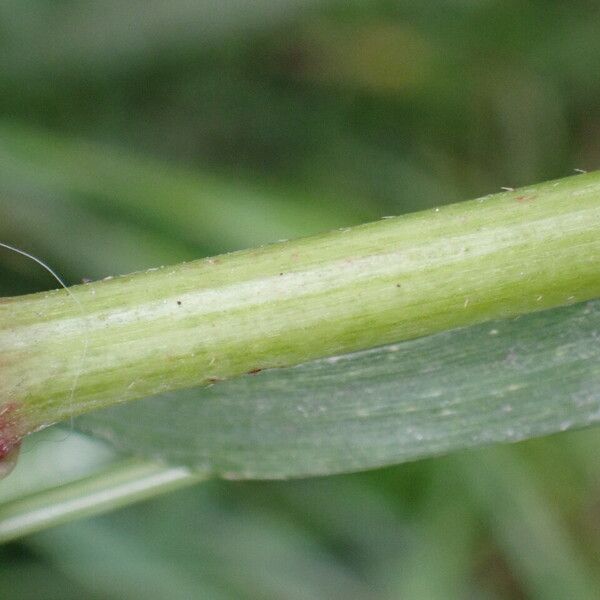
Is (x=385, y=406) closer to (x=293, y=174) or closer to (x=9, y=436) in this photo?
(x=9, y=436)

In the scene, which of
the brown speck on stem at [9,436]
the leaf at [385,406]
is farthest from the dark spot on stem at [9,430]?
the leaf at [385,406]

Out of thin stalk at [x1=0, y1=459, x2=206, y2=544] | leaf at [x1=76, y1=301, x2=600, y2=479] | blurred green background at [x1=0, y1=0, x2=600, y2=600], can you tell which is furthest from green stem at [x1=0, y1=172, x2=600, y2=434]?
blurred green background at [x1=0, y1=0, x2=600, y2=600]

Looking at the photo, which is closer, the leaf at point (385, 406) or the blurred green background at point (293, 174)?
the leaf at point (385, 406)

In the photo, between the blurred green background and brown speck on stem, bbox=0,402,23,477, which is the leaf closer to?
brown speck on stem, bbox=0,402,23,477

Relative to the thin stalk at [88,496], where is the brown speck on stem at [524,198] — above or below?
below

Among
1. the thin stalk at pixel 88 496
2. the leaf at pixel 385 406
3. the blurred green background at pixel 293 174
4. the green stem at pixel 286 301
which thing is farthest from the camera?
the blurred green background at pixel 293 174

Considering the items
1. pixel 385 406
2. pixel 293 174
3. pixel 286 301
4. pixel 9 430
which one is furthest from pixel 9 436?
pixel 293 174

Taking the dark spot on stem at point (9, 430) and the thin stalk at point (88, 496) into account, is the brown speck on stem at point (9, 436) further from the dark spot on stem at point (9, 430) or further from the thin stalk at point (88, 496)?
the thin stalk at point (88, 496)
